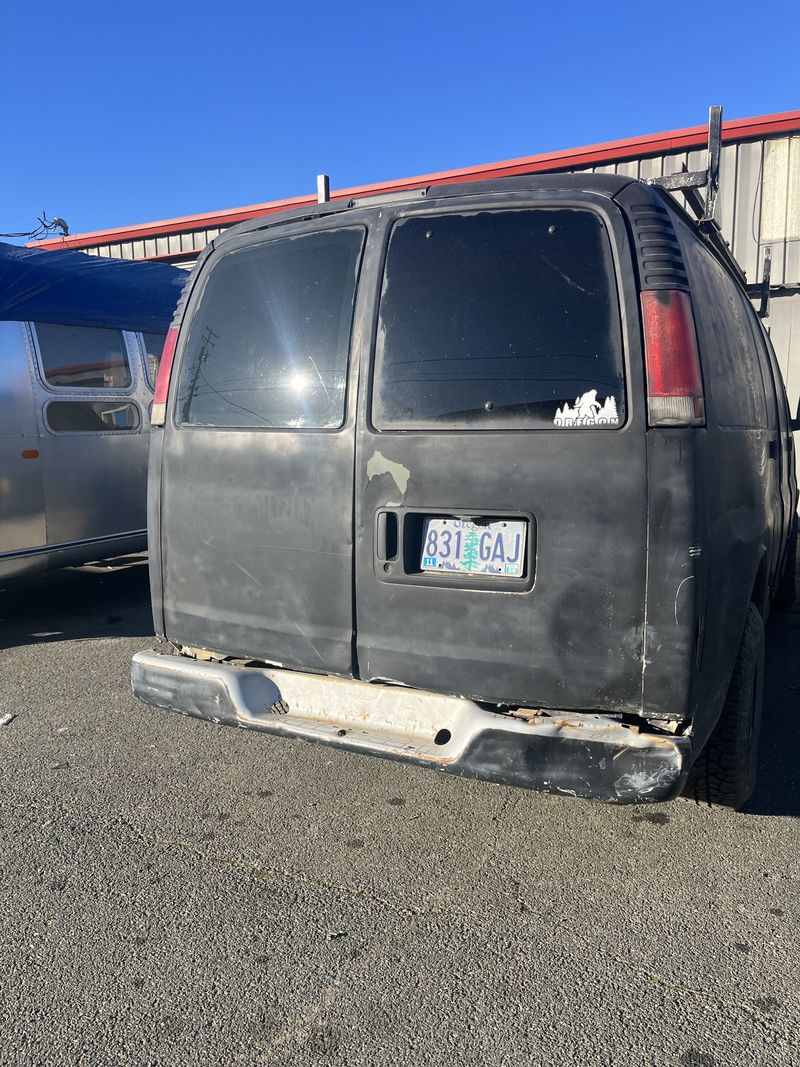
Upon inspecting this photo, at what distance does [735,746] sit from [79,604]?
5264mm

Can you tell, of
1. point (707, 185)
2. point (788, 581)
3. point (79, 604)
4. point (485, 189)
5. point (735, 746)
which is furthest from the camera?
point (79, 604)

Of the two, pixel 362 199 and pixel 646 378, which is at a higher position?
pixel 362 199

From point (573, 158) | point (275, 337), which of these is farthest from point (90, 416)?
point (573, 158)

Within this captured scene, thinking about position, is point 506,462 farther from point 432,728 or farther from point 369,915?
point 369,915

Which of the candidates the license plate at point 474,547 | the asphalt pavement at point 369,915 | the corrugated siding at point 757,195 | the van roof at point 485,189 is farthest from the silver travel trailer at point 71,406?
the corrugated siding at point 757,195

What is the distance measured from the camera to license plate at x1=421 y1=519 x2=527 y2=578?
2482 mm

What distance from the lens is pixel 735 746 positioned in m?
2.82

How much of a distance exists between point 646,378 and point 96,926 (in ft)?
7.64

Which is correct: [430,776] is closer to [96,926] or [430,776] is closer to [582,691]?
[582,691]

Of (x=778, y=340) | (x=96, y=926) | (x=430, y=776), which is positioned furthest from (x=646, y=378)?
(x=778, y=340)

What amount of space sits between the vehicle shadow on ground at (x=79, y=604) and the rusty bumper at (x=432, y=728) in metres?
2.79

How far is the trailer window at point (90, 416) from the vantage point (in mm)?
5727

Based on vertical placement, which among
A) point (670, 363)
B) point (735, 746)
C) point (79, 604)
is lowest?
point (79, 604)

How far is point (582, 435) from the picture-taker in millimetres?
2369
